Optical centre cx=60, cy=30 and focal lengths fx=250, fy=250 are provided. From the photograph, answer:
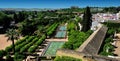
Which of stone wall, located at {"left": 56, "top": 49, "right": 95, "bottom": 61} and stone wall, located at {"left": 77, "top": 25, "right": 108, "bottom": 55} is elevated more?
stone wall, located at {"left": 56, "top": 49, "right": 95, "bottom": 61}

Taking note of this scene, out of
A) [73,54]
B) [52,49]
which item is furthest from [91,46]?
[52,49]

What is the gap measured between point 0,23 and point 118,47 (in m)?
43.2

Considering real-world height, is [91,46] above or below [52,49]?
above

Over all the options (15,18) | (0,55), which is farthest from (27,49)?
(15,18)

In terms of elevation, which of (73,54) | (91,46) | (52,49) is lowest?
(52,49)

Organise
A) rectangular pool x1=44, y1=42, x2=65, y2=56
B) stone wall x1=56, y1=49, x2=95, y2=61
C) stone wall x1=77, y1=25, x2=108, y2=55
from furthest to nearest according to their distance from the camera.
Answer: rectangular pool x1=44, y1=42, x2=65, y2=56, stone wall x1=77, y1=25, x2=108, y2=55, stone wall x1=56, y1=49, x2=95, y2=61

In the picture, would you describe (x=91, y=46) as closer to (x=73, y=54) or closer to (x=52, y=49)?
(x=73, y=54)

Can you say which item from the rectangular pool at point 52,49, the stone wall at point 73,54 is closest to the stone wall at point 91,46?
the stone wall at point 73,54

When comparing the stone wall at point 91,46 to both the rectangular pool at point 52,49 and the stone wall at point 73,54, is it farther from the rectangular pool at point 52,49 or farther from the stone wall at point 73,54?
the rectangular pool at point 52,49

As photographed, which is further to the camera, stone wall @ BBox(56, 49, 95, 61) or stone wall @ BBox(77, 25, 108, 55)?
stone wall @ BBox(77, 25, 108, 55)

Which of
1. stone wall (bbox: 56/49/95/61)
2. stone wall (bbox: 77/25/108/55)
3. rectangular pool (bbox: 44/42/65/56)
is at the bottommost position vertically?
rectangular pool (bbox: 44/42/65/56)

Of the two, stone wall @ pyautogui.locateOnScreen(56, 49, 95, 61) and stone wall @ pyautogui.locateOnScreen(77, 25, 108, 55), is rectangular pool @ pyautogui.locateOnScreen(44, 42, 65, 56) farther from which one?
stone wall @ pyautogui.locateOnScreen(56, 49, 95, 61)

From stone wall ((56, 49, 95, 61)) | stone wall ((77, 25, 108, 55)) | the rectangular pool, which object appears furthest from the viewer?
the rectangular pool

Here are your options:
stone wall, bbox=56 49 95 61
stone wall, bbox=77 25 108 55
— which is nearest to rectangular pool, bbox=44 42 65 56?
stone wall, bbox=77 25 108 55
